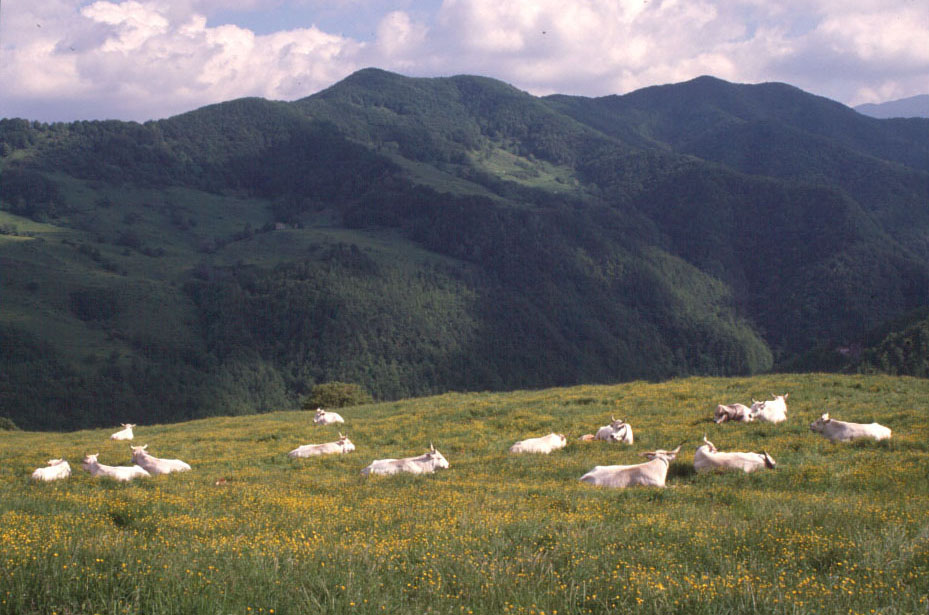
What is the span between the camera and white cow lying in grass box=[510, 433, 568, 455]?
18219 mm

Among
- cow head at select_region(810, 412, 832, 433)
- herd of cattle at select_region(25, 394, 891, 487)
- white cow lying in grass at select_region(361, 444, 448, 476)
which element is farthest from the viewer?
cow head at select_region(810, 412, 832, 433)

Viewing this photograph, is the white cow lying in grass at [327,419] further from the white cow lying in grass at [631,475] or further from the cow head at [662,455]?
the white cow lying in grass at [631,475]

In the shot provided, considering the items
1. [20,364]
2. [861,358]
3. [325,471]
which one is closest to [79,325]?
[20,364]

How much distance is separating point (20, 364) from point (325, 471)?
5736 inches

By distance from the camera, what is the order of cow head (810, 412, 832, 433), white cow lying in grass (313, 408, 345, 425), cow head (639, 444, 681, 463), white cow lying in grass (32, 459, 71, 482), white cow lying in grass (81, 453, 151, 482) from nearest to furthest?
cow head (639, 444, 681, 463) → white cow lying in grass (32, 459, 71, 482) → white cow lying in grass (81, 453, 151, 482) → cow head (810, 412, 832, 433) → white cow lying in grass (313, 408, 345, 425)

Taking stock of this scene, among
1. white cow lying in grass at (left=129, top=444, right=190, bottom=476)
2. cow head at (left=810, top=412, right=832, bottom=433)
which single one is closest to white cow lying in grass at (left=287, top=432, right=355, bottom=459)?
white cow lying in grass at (left=129, top=444, right=190, bottom=476)

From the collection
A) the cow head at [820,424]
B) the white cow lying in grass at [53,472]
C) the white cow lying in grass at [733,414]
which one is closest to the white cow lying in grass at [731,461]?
the cow head at [820,424]

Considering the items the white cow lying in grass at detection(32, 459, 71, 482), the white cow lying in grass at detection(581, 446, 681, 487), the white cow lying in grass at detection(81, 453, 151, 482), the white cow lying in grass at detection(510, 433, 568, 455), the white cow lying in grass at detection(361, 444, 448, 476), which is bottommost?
the white cow lying in grass at detection(510, 433, 568, 455)

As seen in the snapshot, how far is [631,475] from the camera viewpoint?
44.8ft

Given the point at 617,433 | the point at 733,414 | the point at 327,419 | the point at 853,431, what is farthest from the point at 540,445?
the point at 327,419

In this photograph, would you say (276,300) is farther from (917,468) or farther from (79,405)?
(917,468)

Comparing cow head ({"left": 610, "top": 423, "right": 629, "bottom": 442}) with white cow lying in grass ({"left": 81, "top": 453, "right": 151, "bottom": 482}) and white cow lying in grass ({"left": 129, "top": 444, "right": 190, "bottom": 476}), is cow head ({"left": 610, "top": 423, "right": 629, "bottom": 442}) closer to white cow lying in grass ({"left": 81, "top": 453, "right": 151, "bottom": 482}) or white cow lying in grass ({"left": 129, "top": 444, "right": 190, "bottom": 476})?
white cow lying in grass ({"left": 129, "top": 444, "right": 190, "bottom": 476})

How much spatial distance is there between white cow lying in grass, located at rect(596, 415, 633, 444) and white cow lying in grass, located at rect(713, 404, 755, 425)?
2918mm

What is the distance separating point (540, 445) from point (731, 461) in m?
5.52
